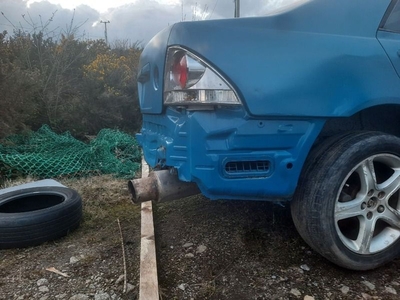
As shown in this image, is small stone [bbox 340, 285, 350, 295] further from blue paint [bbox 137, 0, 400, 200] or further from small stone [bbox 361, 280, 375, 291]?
blue paint [bbox 137, 0, 400, 200]

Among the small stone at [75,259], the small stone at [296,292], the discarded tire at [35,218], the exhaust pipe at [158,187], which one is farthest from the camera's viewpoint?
the discarded tire at [35,218]

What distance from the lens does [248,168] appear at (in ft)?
6.19

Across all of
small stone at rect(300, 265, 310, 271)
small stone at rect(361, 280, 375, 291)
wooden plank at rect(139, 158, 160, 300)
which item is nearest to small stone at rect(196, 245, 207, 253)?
wooden plank at rect(139, 158, 160, 300)

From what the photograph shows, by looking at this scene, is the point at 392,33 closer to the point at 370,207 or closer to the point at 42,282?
the point at 370,207

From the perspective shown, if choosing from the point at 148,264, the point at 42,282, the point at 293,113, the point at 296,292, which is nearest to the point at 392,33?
the point at 293,113

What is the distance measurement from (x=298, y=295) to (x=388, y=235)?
2.59 feet

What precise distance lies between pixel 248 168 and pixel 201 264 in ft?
2.72

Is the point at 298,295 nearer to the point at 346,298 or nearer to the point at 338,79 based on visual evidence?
the point at 346,298

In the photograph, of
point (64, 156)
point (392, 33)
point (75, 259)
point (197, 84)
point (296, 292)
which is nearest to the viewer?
point (197, 84)

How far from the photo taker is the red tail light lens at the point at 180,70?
6.07ft

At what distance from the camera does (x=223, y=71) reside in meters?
1.78

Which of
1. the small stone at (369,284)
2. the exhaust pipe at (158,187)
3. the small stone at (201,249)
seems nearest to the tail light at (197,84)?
the exhaust pipe at (158,187)

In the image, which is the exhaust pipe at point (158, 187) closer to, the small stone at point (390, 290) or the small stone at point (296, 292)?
the small stone at point (296, 292)

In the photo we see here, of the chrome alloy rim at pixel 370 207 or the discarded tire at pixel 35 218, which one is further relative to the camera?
the discarded tire at pixel 35 218
